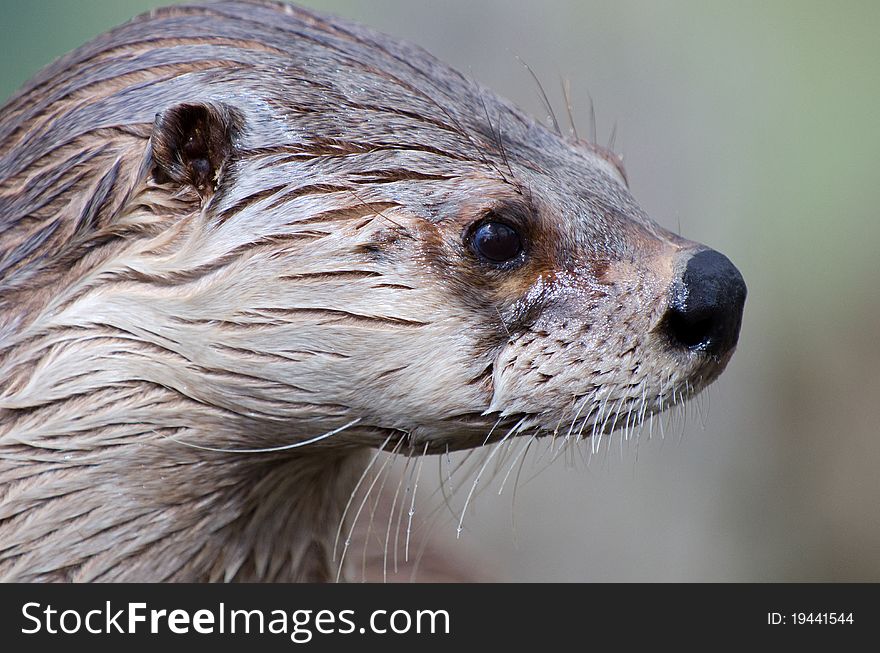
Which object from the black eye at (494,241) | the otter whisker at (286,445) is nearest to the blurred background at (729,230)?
the otter whisker at (286,445)

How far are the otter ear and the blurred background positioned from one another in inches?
64.2

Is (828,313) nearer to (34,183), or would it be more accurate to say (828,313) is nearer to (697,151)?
(697,151)

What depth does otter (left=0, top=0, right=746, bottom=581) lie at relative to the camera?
123 cm

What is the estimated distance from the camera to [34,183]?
131cm

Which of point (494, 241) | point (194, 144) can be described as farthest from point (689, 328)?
point (194, 144)

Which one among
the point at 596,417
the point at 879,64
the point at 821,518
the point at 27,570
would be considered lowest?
the point at 27,570

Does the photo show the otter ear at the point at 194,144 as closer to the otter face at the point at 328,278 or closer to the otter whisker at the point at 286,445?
the otter face at the point at 328,278

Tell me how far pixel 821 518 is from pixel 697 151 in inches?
52.8

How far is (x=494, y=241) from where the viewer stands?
1.26m

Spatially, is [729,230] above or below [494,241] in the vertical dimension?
above

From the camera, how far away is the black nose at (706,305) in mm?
1260

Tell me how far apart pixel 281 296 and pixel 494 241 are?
0.26m

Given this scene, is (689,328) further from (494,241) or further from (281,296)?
(281,296)
